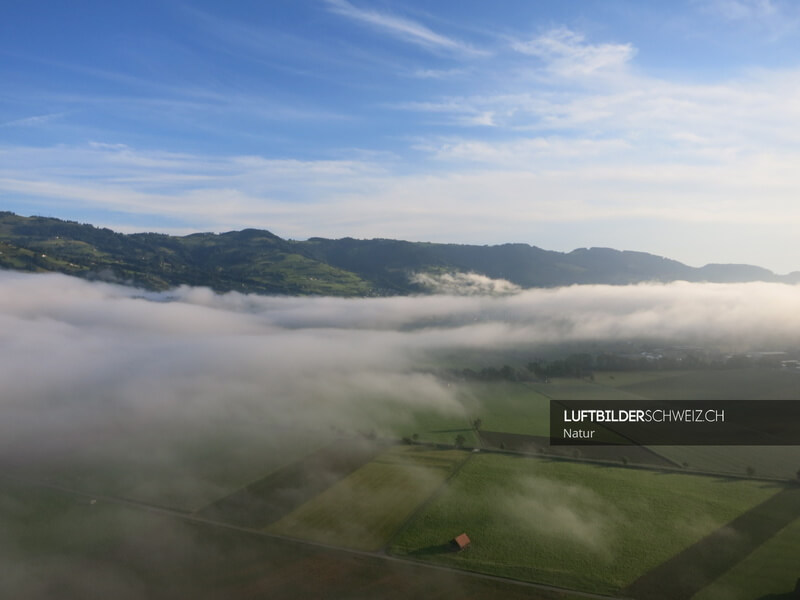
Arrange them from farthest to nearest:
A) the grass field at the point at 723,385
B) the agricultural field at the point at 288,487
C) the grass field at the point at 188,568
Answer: the grass field at the point at 723,385, the agricultural field at the point at 288,487, the grass field at the point at 188,568

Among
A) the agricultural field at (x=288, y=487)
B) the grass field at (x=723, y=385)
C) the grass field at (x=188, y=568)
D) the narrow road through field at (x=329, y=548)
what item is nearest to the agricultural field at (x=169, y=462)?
the narrow road through field at (x=329, y=548)

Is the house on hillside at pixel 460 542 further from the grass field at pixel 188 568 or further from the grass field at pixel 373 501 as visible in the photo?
the grass field at pixel 373 501

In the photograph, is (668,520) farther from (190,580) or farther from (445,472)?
(190,580)

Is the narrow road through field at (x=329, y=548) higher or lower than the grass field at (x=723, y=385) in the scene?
lower

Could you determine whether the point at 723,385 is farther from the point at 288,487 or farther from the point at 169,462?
the point at 169,462

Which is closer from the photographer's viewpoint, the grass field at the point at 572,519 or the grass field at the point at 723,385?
the grass field at the point at 572,519

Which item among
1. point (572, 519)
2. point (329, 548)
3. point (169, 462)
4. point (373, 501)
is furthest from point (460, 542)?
point (169, 462)

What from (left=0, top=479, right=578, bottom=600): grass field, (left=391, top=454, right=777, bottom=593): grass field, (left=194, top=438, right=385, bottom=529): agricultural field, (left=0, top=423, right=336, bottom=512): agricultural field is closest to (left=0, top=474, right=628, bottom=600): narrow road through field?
(left=0, top=479, right=578, bottom=600): grass field
